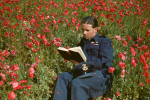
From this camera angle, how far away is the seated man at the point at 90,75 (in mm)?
1757

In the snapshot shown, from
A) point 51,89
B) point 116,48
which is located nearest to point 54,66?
point 51,89

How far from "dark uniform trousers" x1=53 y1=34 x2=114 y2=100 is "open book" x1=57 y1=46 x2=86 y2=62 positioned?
79 mm

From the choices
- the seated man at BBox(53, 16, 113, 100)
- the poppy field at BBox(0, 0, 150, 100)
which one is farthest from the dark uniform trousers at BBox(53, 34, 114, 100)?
the poppy field at BBox(0, 0, 150, 100)

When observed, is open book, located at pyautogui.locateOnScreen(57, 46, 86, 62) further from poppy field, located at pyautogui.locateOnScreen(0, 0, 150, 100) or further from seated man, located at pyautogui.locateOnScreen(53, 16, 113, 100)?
poppy field, located at pyautogui.locateOnScreen(0, 0, 150, 100)

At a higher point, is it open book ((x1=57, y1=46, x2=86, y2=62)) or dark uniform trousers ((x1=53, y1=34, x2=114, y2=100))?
open book ((x1=57, y1=46, x2=86, y2=62))

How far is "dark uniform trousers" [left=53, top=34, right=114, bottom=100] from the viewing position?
5.71ft

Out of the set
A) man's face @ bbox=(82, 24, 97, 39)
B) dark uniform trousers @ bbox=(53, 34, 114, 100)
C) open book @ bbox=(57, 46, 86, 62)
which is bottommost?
dark uniform trousers @ bbox=(53, 34, 114, 100)

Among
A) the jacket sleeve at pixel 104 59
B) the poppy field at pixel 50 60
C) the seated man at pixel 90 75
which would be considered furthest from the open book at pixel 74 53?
the poppy field at pixel 50 60

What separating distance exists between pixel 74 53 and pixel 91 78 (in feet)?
1.27

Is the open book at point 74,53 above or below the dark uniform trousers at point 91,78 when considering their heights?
above

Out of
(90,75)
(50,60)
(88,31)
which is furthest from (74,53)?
(50,60)

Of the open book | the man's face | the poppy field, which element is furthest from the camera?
the man's face

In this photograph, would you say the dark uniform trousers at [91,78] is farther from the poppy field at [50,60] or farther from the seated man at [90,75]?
the poppy field at [50,60]

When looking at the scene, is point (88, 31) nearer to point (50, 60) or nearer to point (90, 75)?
point (90, 75)
